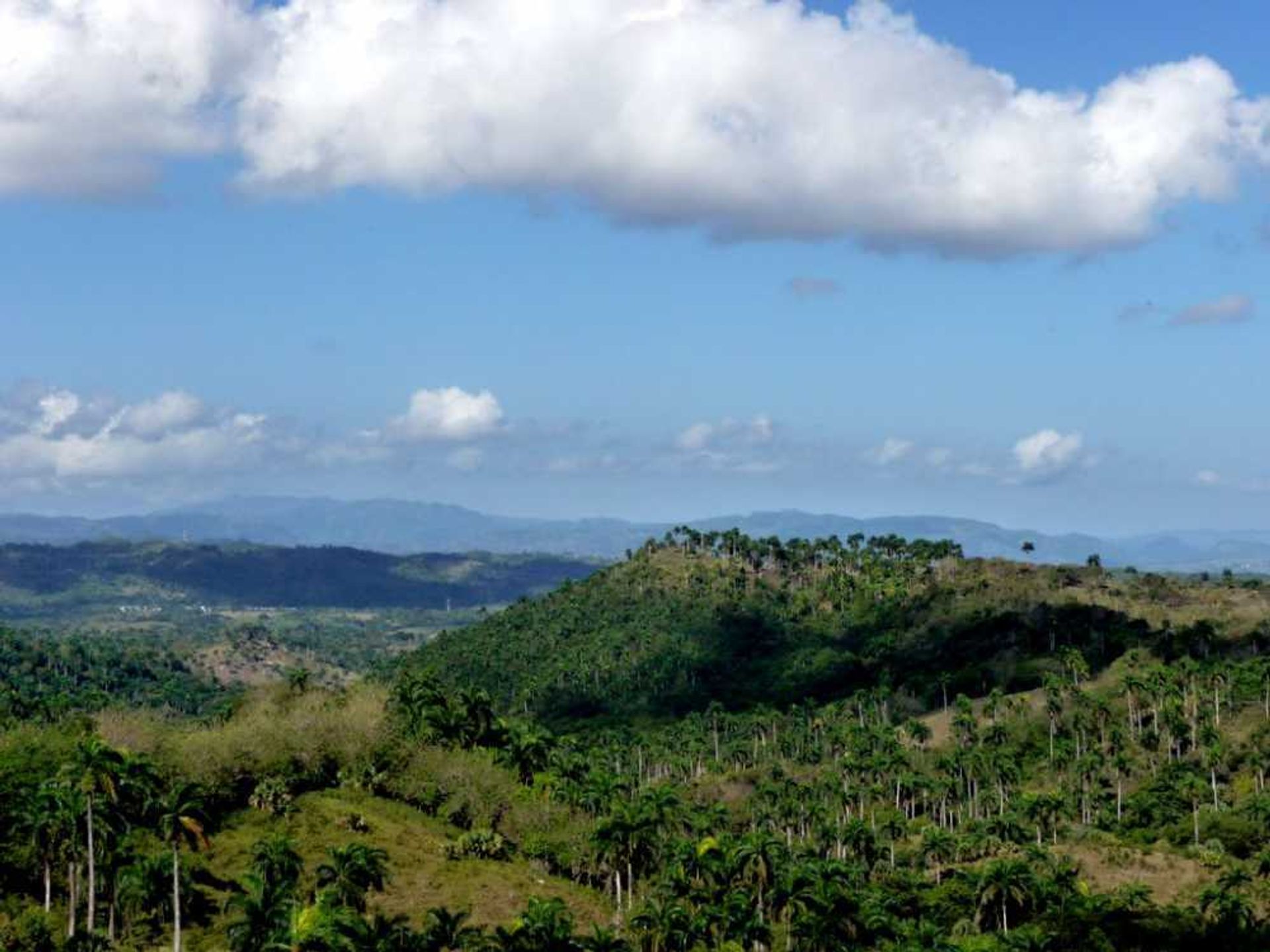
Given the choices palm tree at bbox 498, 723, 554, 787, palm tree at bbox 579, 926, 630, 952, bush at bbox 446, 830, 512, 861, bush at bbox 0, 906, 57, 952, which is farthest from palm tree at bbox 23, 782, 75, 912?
palm tree at bbox 498, 723, 554, 787

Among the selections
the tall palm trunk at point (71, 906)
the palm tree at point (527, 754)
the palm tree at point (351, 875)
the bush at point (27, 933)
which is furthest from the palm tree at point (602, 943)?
the palm tree at point (527, 754)

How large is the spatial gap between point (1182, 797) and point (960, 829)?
3164 cm

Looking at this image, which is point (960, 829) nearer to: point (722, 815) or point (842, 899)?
point (722, 815)

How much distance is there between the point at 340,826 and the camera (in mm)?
125125

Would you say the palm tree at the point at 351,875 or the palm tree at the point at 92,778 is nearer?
the palm tree at the point at 92,778

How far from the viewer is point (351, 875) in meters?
96.1

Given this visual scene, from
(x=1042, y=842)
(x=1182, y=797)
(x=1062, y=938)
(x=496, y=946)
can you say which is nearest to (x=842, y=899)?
(x=1062, y=938)

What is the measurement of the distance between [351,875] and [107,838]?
2048cm

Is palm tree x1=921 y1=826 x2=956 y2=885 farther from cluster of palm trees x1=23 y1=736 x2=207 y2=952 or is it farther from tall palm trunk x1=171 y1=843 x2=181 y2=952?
cluster of palm trees x1=23 y1=736 x2=207 y2=952

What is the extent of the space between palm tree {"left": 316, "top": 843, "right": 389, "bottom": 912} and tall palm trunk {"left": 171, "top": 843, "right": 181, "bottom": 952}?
10.4 metres

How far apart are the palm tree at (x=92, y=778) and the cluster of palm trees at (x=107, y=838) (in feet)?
0.22

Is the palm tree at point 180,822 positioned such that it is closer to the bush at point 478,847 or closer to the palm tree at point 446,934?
the palm tree at point 446,934

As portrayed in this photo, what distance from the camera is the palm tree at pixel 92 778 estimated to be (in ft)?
299

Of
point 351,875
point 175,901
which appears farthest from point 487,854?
point 175,901
